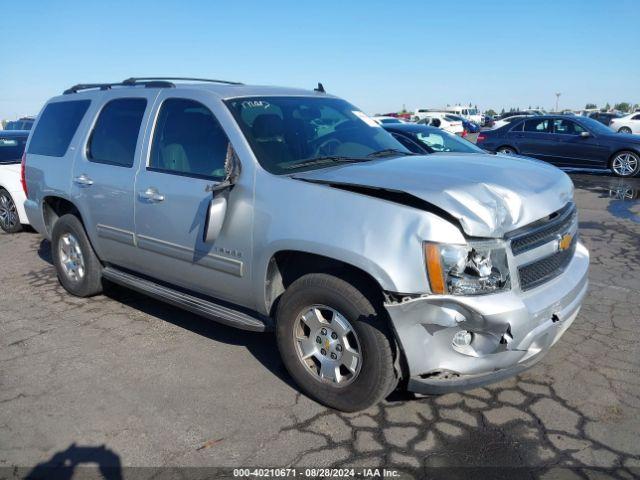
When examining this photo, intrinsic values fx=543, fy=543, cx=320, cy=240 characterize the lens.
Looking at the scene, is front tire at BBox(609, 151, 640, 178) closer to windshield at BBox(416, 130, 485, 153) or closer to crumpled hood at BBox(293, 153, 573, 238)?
windshield at BBox(416, 130, 485, 153)

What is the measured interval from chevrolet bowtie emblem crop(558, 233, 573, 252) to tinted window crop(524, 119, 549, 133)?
1154 centimetres

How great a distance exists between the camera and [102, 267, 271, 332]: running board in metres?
3.54

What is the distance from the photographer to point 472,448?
2859mm

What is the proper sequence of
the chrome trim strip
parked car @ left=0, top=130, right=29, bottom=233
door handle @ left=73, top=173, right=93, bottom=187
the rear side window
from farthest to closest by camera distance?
parked car @ left=0, top=130, right=29, bottom=233
the rear side window
door handle @ left=73, top=173, right=93, bottom=187
the chrome trim strip

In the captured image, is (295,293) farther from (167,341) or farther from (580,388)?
(580,388)

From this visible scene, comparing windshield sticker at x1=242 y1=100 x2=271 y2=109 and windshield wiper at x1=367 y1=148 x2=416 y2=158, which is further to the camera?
windshield wiper at x1=367 y1=148 x2=416 y2=158

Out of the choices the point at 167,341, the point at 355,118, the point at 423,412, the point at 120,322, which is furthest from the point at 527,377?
the point at 120,322

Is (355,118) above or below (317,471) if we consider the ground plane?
above

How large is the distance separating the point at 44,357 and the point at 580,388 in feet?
12.4

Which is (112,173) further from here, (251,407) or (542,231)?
(542,231)

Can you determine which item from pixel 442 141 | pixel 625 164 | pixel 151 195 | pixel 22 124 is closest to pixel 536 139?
pixel 625 164

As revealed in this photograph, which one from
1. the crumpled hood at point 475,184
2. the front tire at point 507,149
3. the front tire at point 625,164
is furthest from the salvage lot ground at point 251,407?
the front tire at point 507,149

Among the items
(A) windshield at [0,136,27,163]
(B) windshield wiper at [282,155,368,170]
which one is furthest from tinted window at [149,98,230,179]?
(A) windshield at [0,136,27,163]

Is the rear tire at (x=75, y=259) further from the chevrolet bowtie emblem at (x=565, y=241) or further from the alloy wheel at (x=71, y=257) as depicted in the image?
the chevrolet bowtie emblem at (x=565, y=241)
